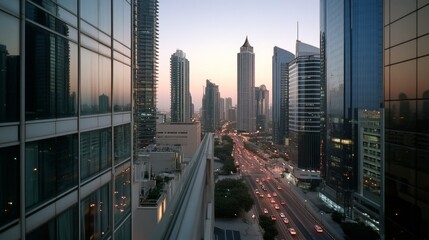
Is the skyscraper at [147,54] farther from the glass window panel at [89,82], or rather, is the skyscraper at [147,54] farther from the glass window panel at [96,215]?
the glass window panel at [89,82]

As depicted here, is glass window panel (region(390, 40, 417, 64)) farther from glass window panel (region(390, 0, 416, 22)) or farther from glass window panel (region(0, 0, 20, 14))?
glass window panel (region(0, 0, 20, 14))

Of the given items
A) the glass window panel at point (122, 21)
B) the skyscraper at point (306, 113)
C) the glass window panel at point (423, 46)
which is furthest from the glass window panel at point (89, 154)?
the skyscraper at point (306, 113)

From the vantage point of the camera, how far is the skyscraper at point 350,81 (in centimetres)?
5241

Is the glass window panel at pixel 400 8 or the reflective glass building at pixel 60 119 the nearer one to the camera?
the reflective glass building at pixel 60 119

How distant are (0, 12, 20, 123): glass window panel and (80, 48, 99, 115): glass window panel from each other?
2099 millimetres

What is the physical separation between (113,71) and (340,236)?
38.7 meters

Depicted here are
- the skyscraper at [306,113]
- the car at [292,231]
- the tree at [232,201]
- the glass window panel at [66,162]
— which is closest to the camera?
the glass window panel at [66,162]

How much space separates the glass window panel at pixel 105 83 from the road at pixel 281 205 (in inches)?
1366

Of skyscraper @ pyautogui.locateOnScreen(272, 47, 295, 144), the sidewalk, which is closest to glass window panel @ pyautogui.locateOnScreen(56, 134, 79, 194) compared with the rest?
the sidewalk

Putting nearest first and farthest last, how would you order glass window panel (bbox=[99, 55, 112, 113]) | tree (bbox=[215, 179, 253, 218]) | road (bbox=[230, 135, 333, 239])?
glass window panel (bbox=[99, 55, 112, 113]) < road (bbox=[230, 135, 333, 239]) < tree (bbox=[215, 179, 253, 218])

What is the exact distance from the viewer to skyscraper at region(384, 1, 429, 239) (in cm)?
664

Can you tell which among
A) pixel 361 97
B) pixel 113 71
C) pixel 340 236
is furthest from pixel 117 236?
pixel 361 97

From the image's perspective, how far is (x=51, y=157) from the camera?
523 cm

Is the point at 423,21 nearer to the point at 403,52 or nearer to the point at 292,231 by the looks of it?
the point at 403,52
